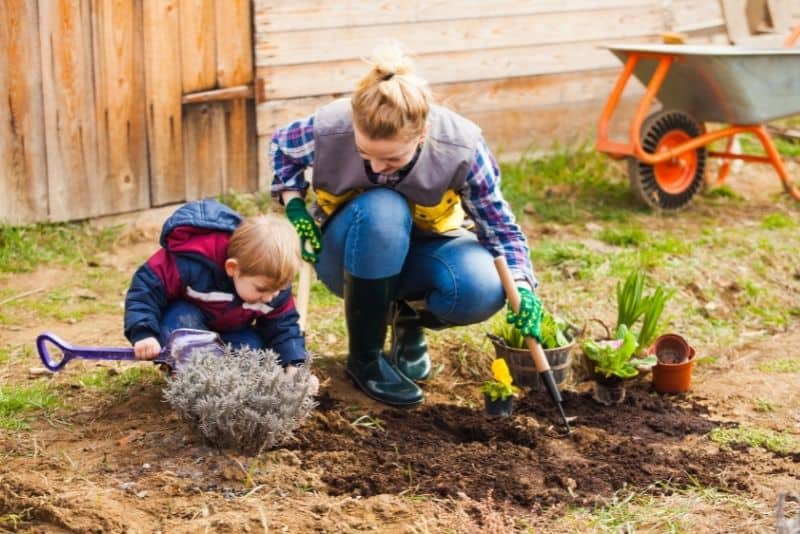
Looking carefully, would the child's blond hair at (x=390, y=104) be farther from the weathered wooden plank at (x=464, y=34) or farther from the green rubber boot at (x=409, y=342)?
the weathered wooden plank at (x=464, y=34)

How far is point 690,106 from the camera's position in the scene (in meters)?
6.73

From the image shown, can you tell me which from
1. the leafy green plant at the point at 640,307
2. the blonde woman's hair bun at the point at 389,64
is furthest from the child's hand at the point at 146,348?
the leafy green plant at the point at 640,307

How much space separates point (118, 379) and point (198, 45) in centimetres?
212

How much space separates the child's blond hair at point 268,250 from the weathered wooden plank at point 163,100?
7.33 feet

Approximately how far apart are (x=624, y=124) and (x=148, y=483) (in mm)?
4834

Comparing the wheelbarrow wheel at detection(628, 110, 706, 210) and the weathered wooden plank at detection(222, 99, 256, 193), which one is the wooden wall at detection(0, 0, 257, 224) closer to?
the weathered wooden plank at detection(222, 99, 256, 193)

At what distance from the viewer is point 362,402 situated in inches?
164

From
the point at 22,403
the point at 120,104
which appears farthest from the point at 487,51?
the point at 22,403

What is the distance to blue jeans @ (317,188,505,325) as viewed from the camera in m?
3.93

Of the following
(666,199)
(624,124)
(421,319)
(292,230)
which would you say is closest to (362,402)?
(421,319)

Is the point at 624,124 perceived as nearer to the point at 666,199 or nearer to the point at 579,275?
the point at 666,199

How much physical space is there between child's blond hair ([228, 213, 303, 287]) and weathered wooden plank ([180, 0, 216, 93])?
231 centimetres

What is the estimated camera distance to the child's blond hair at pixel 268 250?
3643mm

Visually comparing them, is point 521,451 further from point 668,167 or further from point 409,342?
point 668,167
